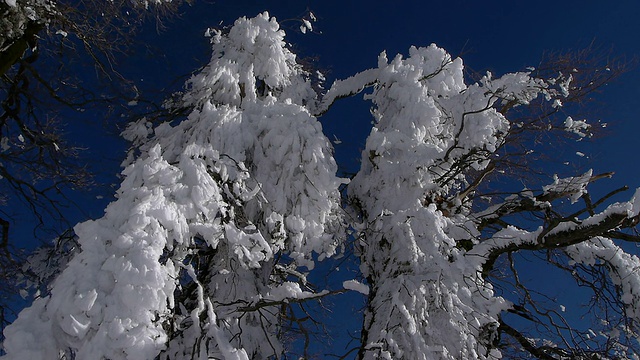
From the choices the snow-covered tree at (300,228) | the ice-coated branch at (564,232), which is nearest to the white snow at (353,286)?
the snow-covered tree at (300,228)

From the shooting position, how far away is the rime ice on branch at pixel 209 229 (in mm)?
2586

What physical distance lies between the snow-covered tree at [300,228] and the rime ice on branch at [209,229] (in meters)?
0.01

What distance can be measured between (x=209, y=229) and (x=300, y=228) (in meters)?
0.96

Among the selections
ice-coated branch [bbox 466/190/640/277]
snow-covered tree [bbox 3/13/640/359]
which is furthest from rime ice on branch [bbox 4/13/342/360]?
ice-coated branch [bbox 466/190/640/277]

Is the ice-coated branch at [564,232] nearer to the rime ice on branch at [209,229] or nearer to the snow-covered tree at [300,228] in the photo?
the snow-covered tree at [300,228]

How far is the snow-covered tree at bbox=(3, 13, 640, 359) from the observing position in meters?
2.71

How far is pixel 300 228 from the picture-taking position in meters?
4.14

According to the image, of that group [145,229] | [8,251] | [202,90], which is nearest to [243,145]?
[202,90]

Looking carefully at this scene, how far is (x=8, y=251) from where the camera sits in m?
6.29

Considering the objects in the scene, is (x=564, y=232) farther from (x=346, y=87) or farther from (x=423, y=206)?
(x=346, y=87)

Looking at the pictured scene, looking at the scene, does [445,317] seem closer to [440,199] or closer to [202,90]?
[440,199]

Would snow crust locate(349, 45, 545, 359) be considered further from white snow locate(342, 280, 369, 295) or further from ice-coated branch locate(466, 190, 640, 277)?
white snow locate(342, 280, 369, 295)

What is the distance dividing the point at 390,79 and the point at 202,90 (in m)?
2.52

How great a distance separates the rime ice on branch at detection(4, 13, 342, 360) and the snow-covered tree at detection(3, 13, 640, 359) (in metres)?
0.01
